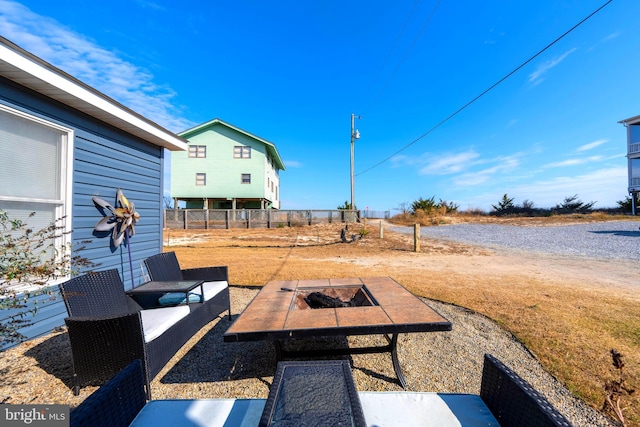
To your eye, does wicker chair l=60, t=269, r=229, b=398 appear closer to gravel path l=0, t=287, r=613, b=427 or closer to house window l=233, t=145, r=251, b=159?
gravel path l=0, t=287, r=613, b=427

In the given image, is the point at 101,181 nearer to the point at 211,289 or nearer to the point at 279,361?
the point at 211,289

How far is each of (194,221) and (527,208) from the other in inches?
1180

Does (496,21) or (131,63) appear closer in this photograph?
(131,63)

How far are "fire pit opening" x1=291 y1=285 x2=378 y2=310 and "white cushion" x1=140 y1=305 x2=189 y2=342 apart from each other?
1.09m

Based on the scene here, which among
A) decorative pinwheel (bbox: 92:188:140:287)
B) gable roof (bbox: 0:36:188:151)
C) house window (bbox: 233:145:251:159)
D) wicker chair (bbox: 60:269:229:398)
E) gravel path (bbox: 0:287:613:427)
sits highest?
house window (bbox: 233:145:251:159)

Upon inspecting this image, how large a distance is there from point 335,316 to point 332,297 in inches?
31.3

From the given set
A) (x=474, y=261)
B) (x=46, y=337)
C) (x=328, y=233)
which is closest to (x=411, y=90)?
(x=328, y=233)

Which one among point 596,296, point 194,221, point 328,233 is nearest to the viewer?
point 596,296

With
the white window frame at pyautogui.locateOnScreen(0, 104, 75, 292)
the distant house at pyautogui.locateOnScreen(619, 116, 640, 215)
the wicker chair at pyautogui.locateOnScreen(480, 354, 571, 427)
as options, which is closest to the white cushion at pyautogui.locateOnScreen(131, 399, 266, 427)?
the wicker chair at pyautogui.locateOnScreen(480, 354, 571, 427)

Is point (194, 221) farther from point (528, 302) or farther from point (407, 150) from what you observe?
point (528, 302)

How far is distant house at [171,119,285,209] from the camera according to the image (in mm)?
18891

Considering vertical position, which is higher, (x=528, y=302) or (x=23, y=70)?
(x=23, y=70)

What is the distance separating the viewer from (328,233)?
16.3 m

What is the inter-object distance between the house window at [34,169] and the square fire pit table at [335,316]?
2783 mm
